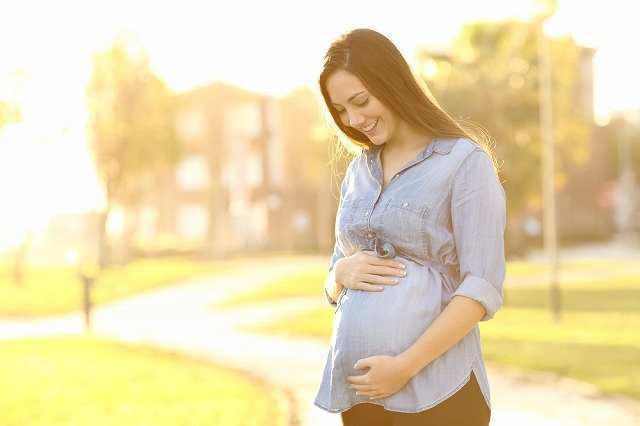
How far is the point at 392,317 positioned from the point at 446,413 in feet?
0.96

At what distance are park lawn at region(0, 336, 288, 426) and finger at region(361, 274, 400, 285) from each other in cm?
515

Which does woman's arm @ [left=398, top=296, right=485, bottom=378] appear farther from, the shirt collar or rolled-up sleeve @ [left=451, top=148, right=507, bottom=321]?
the shirt collar

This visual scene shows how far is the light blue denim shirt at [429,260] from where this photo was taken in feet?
8.30

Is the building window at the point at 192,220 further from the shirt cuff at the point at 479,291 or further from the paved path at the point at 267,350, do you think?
the shirt cuff at the point at 479,291

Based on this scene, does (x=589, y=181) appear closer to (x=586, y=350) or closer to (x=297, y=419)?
(x=586, y=350)

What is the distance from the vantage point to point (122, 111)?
39.8 m

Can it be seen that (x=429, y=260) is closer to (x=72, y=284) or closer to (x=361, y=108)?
(x=361, y=108)

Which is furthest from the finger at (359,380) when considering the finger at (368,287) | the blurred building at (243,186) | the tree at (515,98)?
the blurred building at (243,186)

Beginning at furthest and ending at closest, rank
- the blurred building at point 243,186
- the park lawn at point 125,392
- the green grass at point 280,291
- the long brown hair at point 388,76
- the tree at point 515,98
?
1. the blurred building at point 243,186
2. the tree at point 515,98
3. the green grass at point 280,291
4. the park lawn at point 125,392
5. the long brown hair at point 388,76

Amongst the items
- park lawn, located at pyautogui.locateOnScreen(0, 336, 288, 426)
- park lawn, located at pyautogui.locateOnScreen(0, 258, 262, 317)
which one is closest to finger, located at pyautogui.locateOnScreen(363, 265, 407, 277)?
park lawn, located at pyautogui.locateOnScreen(0, 336, 288, 426)

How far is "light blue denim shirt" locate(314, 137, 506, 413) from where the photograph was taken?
2.53 m

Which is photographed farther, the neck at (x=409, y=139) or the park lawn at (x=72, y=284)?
the park lawn at (x=72, y=284)

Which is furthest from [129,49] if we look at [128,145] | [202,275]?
[202,275]

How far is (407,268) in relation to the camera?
2613mm
